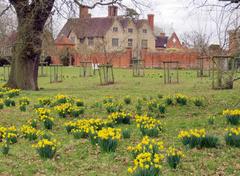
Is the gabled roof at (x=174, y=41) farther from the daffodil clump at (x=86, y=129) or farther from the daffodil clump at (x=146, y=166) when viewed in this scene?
the daffodil clump at (x=146, y=166)

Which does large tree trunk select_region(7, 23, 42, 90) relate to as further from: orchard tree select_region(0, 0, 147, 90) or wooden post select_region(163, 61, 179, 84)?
wooden post select_region(163, 61, 179, 84)

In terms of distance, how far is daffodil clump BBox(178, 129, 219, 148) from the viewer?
683 cm

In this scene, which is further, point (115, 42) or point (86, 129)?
point (115, 42)

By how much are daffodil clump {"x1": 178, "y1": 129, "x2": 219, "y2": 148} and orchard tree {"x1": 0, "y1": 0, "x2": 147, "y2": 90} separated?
480 inches

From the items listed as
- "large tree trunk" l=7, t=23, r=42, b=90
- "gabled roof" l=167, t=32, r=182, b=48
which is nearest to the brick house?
"gabled roof" l=167, t=32, r=182, b=48

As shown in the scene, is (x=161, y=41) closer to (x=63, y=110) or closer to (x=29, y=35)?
(x=29, y=35)

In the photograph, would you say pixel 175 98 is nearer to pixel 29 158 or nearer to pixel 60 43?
pixel 29 158

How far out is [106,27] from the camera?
67500mm

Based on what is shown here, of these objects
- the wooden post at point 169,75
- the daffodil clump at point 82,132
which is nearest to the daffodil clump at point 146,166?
the daffodil clump at point 82,132

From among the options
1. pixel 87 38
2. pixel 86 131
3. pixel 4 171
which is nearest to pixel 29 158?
pixel 4 171

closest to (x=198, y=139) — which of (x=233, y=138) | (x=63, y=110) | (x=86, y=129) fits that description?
(x=233, y=138)

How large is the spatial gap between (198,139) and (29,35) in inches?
545

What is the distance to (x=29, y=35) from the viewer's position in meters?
19.1

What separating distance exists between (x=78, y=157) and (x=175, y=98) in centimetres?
634
